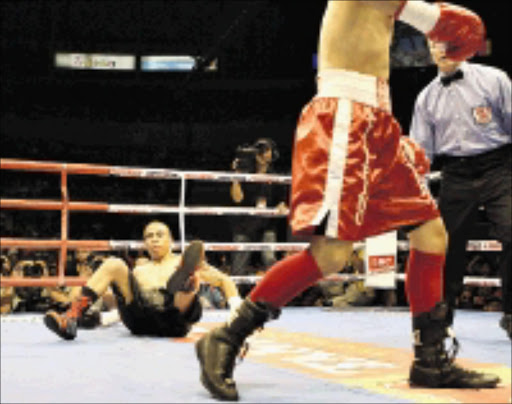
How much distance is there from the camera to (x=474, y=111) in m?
2.69

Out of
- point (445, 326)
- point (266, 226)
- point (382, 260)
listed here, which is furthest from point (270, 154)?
point (445, 326)

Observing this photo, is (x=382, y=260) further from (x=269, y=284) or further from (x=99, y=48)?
(x=99, y=48)

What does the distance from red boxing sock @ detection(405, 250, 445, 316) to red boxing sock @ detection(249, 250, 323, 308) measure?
28 cm

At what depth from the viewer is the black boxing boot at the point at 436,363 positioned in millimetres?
1751

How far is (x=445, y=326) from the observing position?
5.92 ft

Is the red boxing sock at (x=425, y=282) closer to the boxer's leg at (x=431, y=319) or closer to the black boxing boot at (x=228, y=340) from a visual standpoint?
the boxer's leg at (x=431, y=319)

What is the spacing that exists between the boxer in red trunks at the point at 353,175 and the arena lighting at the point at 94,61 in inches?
442

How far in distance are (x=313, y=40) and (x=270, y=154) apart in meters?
7.02

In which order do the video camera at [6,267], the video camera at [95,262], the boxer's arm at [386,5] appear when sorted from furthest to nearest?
the video camera at [95,262] → the video camera at [6,267] → the boxer's arm at [386,5]

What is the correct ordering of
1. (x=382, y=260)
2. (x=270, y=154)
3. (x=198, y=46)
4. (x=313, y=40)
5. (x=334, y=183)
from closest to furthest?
(x=334, y=183) → (x=382, y=260) → (x=270, y=154) → (x=313, y=40) → (x=198, y=46)

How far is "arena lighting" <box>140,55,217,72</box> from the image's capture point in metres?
12.6

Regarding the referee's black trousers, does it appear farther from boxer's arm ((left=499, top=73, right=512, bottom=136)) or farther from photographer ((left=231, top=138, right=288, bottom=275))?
photographer ((left=231, top=138, right=288, bottom=275))

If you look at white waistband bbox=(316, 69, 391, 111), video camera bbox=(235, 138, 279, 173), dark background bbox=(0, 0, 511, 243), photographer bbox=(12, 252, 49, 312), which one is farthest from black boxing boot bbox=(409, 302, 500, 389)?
dark background bbox=(0, 0, 511, 243)

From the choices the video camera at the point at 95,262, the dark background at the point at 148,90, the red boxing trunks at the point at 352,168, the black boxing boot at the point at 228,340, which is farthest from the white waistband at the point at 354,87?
the dark background at the point at 148,90
